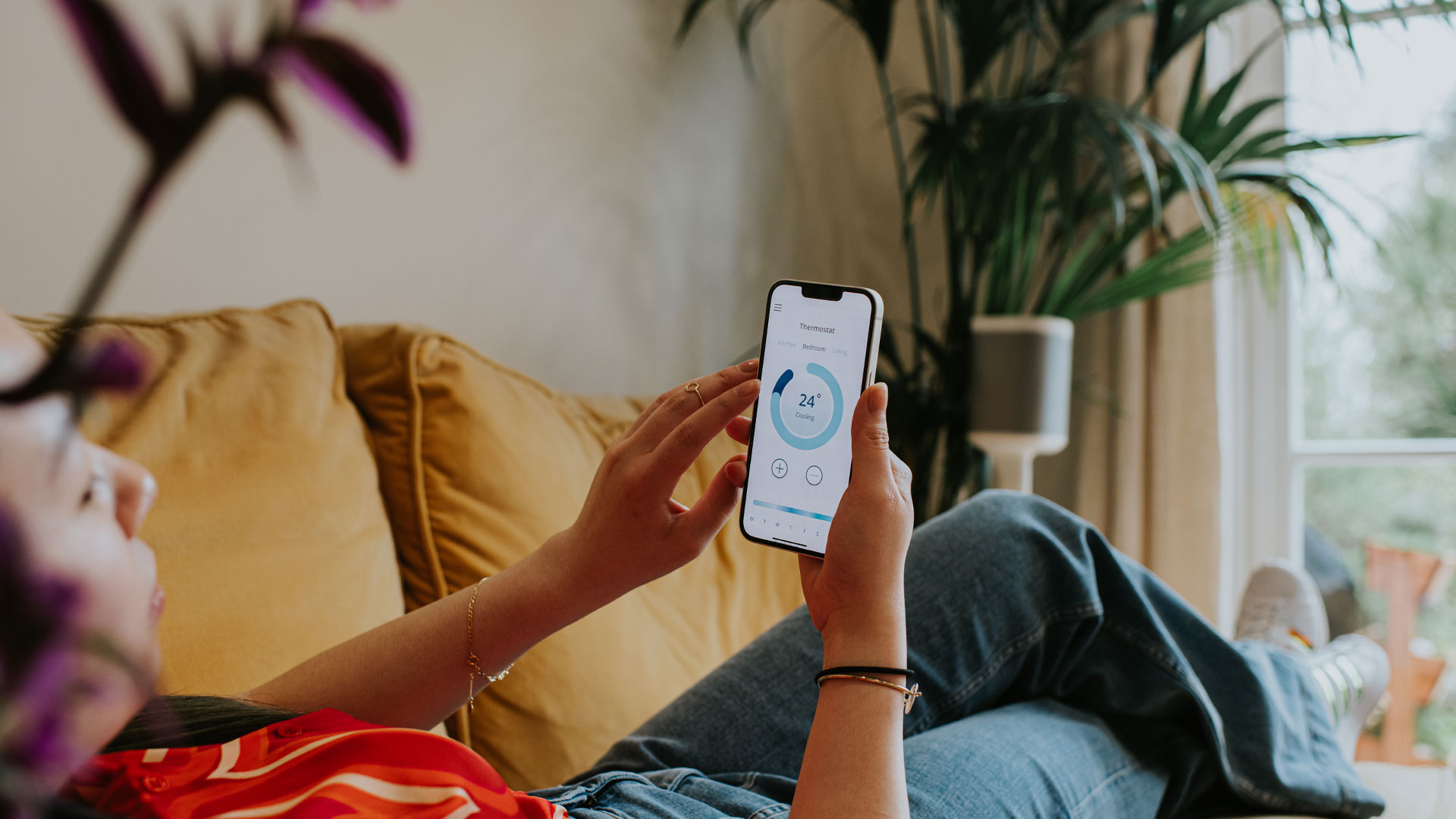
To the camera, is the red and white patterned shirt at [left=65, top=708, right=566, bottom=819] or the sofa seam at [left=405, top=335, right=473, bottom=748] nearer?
the red and white patterned shirt at [left=65, top=708, right=566, bottom=819]

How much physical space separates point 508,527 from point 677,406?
38 centimetres

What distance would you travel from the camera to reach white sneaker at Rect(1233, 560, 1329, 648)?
136cm

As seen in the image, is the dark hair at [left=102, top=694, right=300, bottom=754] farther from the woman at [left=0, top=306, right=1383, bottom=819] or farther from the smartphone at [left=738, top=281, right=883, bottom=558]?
the smartphone at [left=738, top=281, right=883, bottom=558]

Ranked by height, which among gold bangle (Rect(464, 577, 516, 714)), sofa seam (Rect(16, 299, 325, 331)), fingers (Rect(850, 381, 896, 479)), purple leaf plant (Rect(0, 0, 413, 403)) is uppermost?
purple leaf plant (Rect(0, 0, 413, 403))

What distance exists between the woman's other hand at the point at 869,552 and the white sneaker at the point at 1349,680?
0.84m

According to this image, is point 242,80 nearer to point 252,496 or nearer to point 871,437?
point 871,437

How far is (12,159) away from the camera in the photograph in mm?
892

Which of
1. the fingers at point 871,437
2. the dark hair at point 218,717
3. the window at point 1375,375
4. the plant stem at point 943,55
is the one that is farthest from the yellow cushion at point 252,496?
the window at point 1375,375

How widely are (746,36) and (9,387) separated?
1.99 meters

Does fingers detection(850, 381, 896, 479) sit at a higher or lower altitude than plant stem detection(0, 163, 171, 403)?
lower

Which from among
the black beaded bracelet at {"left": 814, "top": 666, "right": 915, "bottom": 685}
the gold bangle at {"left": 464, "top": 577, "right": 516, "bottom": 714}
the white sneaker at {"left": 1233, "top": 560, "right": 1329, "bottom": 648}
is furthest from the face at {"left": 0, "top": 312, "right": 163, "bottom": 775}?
the white sneaker at {"left": 1233, "top": 560, "right": 1329, "bottom": 648}

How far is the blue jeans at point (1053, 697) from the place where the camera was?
2.64ft

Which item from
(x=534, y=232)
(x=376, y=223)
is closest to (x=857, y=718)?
(x=376, y=223)

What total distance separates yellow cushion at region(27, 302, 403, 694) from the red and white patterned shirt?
177 millimetres
